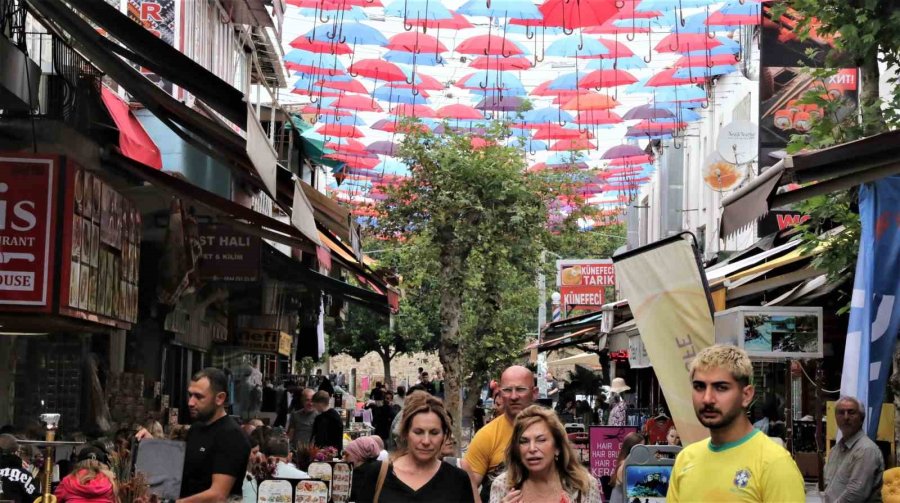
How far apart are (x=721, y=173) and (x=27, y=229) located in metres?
17.6

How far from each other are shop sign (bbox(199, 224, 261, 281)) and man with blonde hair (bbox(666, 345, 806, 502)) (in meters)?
13.3

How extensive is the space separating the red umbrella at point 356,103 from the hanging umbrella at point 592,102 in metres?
4.30

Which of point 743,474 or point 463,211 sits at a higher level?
point 463,211

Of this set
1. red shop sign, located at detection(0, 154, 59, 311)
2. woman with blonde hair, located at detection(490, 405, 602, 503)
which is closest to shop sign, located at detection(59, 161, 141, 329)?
red shop sign, located at detection(0, 154, 59, 311)

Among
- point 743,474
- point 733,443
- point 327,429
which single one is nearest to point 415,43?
point 327,429

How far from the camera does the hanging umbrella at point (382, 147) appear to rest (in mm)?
38491

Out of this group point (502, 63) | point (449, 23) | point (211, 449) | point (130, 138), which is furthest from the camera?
point (502, 63)

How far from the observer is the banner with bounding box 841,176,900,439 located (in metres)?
8.70

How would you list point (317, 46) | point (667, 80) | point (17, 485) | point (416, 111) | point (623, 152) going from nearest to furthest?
point (17, 485) → point (317, 46) → point (667, 80) → point (416, 111) → point (623, 152)

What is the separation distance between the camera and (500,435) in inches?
343

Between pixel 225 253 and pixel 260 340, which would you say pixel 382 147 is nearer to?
pixel 260 340

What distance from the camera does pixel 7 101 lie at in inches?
465

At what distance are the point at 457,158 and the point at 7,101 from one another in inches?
958

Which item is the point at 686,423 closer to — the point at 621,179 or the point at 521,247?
the point at 521,247
